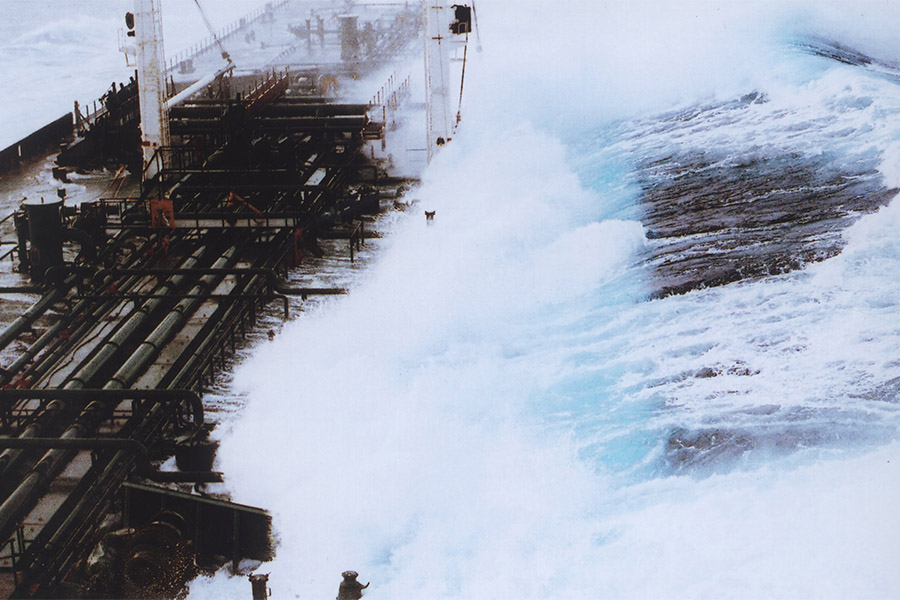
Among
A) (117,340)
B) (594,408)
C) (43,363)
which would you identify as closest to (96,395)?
(117,340)

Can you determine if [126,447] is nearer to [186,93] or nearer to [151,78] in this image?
[151,78]

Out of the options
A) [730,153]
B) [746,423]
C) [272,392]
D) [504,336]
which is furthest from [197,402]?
[730,153]

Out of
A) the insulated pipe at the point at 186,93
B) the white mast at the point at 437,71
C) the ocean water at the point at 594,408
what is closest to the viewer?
the ocean water at the point at 594,408

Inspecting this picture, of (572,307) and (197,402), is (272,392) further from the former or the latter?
(572,307)

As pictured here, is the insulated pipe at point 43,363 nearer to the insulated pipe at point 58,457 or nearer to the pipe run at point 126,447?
the insulated pipe at point 58,457

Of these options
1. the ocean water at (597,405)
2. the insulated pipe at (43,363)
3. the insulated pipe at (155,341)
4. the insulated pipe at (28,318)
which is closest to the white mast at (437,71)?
the ocean water at (597,405)
